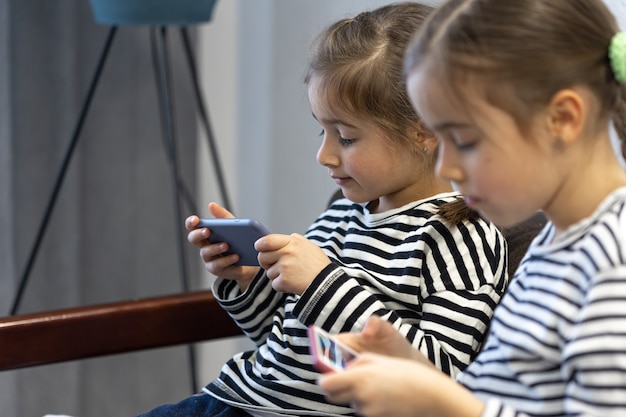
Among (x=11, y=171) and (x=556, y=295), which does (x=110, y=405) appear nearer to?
(x=11, y=171)

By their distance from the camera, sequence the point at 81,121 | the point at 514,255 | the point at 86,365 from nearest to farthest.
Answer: the point at 514,255 < the point at 81,121 < the point at 86,365

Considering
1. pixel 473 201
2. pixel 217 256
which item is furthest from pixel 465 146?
pixel 217 256

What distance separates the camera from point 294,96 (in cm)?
208

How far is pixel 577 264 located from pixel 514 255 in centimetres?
40

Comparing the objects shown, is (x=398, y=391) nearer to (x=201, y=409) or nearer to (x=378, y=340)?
(x=378, y=340)

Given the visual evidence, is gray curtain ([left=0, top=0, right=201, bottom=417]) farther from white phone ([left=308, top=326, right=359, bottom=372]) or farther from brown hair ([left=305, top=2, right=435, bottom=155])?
white phone ([left=308, top=326, right=359, bottom=372])

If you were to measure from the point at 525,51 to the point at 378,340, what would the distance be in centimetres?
31

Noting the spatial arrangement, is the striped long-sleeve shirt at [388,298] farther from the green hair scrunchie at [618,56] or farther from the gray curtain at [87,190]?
the gray curtain at [87,190]

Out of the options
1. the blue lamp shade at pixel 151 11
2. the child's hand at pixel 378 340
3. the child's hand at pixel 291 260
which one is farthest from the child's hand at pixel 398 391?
the blue lamp shade at pixel 151 11

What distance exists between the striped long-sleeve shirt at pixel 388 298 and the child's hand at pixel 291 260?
21 mm

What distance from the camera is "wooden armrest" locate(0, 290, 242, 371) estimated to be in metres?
1.30

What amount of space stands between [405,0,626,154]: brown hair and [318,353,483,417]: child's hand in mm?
233

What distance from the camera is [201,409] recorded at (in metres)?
1.22

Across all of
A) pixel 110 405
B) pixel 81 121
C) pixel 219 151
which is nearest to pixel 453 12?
pixel 81 121
